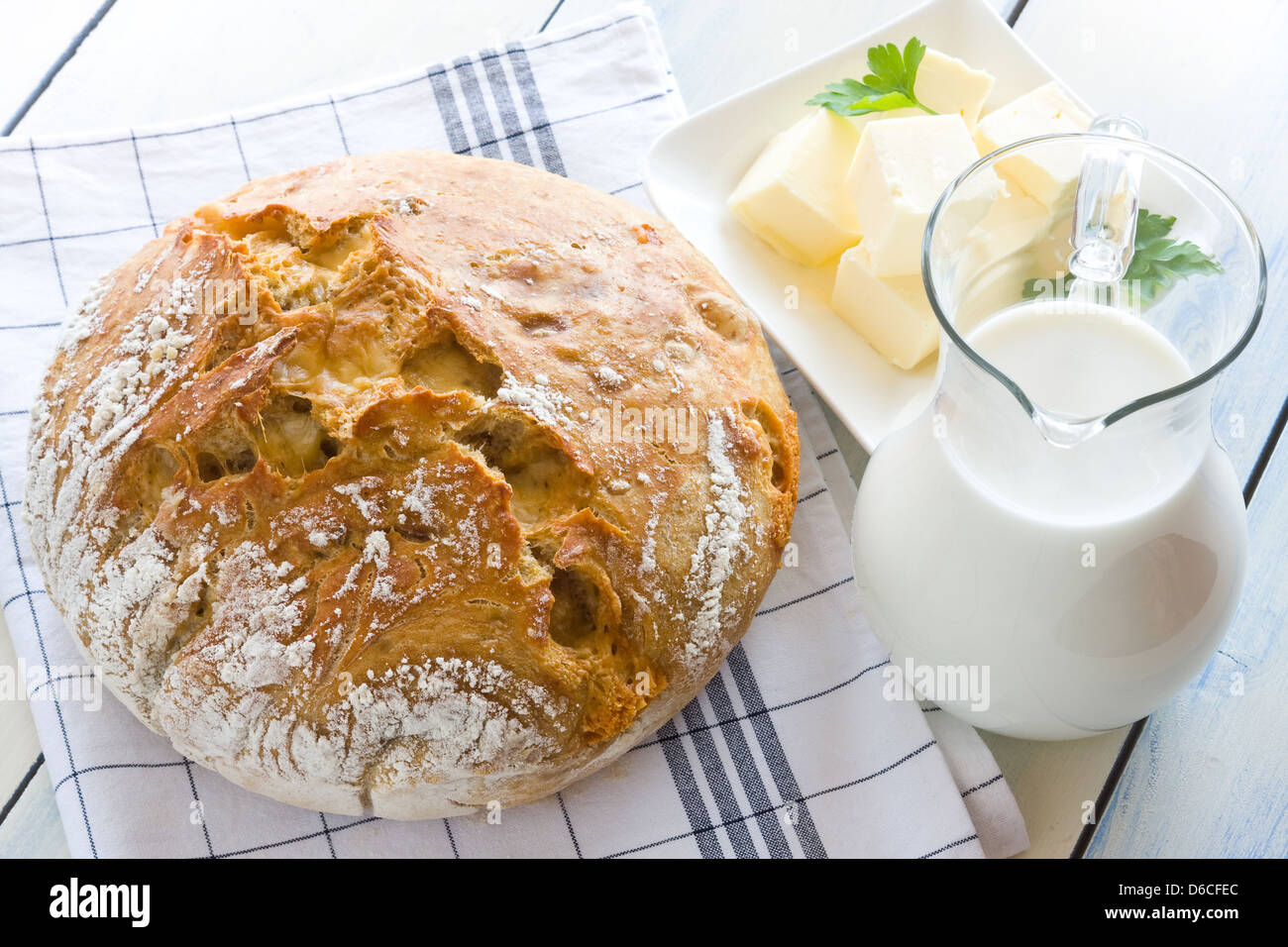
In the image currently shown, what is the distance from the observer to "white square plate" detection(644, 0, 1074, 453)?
146 cm

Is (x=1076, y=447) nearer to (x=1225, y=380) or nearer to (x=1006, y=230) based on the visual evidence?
(x=1006, y=230)

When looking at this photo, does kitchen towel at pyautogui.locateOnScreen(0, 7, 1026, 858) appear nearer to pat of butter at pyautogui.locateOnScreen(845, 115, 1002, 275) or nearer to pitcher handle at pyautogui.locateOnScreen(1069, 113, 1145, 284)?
pat of butter at pyautogui.locateOnScreen(845, 115, 1002, 275)

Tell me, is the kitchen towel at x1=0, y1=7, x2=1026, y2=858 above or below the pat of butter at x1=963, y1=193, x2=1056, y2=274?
below


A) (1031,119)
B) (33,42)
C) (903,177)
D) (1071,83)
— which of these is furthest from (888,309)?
(33,42)

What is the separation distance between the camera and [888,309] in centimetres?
143

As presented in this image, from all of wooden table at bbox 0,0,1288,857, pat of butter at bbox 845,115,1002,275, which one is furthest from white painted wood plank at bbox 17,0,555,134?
pat of butter at bbox 845,115,1002,275

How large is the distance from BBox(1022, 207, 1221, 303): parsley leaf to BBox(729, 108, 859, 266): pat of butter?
440 mm

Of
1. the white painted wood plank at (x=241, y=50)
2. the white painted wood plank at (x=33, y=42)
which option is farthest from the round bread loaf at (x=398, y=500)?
the white painted wood plank at (x=33, y=42)

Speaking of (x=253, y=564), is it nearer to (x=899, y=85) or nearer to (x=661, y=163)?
(x=661, y=163)

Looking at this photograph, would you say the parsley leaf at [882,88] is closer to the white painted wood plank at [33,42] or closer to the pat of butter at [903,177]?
the pat of butter at [903,177]

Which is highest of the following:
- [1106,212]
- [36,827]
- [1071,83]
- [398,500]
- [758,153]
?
[1106,212]

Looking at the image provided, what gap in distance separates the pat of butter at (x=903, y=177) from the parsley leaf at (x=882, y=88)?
0.35ft

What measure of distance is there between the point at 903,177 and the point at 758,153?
0.30 meters
